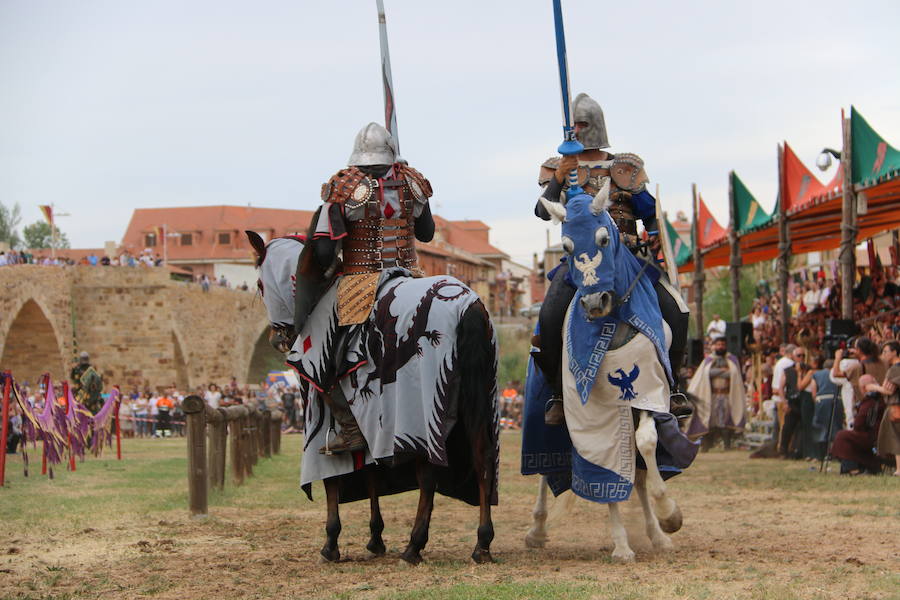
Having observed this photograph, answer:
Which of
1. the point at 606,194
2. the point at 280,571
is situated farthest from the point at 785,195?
the point at 280,571

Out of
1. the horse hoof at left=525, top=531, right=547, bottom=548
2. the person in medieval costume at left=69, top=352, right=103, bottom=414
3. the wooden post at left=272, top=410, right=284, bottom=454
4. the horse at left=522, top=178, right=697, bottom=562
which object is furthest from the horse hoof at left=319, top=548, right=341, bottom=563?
the person in medieval costume at left=69, top=352, right=103, bottom=414

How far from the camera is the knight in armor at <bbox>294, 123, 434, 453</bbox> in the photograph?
7664mm

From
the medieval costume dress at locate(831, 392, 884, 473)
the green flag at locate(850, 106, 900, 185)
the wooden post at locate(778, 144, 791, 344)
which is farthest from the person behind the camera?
the wooden post at locate(778, 144, 791, 344)

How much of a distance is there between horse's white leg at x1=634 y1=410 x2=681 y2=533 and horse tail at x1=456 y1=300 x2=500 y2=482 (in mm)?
903

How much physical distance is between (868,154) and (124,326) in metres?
45.7

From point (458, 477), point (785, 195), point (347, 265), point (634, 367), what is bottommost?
point (458, 477)

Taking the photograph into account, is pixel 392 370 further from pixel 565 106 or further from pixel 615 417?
pixel 565 106

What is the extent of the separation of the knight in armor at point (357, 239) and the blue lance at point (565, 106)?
3.27ft

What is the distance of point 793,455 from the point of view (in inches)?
715

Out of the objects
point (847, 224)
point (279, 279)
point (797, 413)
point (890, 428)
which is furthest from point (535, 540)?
point (847, 224)

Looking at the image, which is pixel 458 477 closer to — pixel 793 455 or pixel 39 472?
pixel 39 472

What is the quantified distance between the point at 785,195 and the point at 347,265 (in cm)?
1464

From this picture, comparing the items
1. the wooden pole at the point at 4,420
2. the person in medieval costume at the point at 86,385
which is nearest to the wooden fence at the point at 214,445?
the wooden pole at the point at 4,420

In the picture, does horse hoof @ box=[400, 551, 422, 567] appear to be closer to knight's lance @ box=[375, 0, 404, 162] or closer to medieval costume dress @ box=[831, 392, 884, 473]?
knight's lance @ box=[375, 0, 404, 162]
